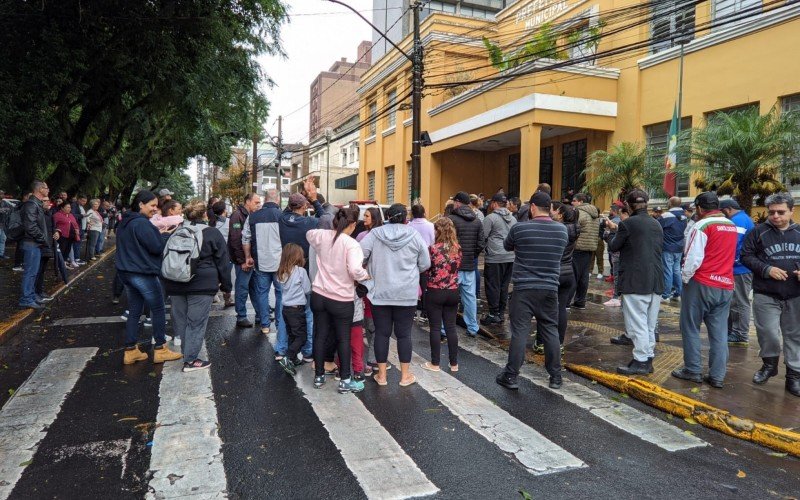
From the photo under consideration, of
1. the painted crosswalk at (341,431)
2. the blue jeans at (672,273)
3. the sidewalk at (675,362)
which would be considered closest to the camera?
the painted crosswalk at (341,431)

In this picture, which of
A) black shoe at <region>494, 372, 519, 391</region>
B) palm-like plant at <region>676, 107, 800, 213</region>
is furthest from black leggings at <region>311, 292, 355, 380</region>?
palm-like plant at <region>676, 107, 800, 213</region>

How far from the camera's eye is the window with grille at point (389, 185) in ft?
94.3

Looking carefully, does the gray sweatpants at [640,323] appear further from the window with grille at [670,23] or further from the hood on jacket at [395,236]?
the window with grille at [670,23]

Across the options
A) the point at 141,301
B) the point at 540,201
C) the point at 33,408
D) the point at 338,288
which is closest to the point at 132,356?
the point at 141,301

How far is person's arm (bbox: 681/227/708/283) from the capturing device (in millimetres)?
5426

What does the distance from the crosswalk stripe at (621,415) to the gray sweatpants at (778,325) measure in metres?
1.76

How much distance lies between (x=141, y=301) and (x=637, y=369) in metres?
5.74

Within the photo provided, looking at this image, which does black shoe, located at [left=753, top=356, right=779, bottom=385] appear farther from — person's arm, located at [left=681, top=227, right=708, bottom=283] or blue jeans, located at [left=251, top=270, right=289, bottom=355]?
blue jeans, located at [left=251, top=270, right=289, bottom=355]

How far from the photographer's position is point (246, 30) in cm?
1398

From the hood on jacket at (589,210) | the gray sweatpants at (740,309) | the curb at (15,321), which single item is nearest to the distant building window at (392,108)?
the hood on jacket at (589,210)

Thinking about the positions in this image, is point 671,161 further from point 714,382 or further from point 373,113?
point 373,113

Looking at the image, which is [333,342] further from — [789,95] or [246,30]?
[789,95]

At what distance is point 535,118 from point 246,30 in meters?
8.78

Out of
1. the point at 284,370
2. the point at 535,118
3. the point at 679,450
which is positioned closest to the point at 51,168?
the point at 535,118
